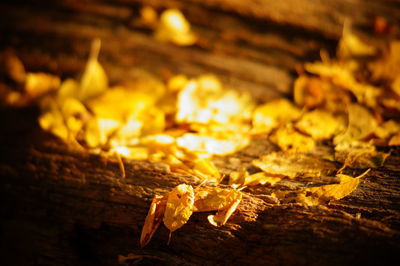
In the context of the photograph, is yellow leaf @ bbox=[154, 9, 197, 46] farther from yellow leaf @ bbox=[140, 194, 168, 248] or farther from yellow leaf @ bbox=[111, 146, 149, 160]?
yellow leaf @ bbox=[140, 194, 168, 248]

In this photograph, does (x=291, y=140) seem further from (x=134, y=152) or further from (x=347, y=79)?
(x=134, y=152)

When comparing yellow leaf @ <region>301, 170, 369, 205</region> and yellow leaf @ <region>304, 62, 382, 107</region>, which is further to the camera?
yellow leaf @ <region>304, 62, 382, 107</region>

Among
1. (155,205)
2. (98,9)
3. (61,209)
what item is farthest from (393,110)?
(98,9)

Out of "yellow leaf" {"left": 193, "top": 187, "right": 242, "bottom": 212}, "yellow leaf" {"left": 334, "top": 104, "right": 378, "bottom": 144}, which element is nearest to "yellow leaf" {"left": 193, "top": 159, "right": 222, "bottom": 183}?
"yellow leaf" {"left": 193, "top": 187, "right": 242, "bottom": 212}

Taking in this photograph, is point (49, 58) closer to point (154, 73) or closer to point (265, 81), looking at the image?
point (154, 73)

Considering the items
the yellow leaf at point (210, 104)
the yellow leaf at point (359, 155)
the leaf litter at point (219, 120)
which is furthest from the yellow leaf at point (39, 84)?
the yellow leaf at point (359, 155)
